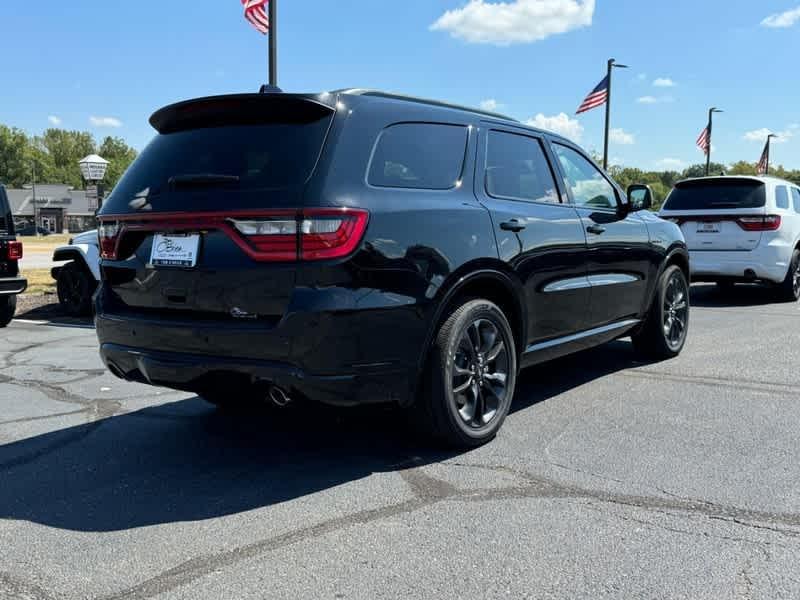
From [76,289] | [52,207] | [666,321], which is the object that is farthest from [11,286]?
[52,207]

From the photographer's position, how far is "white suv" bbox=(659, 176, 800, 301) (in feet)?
33.4

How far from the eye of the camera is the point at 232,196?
3.41 metres

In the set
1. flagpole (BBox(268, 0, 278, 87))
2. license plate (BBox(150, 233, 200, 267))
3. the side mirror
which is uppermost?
flagpole (BBox(268, 0, 278, 87))

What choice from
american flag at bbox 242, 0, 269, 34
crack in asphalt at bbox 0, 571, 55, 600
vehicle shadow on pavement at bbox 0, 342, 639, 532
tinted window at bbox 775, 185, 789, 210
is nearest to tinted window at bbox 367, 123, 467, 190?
vehicle shadow on pavement at bbox 0, 342, 639, 532

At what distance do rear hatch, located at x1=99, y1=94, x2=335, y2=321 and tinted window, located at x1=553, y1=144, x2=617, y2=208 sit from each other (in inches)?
86.0

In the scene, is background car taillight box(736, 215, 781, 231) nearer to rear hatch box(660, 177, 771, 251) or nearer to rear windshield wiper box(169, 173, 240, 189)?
rear hatch box(660, 177, 771, 251)

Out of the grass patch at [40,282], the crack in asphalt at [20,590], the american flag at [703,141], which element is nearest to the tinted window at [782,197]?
the crack in asphalt at [20,590]

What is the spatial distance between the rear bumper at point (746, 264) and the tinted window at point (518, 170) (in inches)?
250

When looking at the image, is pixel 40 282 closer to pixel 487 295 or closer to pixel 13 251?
pixel 13 251

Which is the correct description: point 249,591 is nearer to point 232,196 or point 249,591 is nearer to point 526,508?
point 526,508

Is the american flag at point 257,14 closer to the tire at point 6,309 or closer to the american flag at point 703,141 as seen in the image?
the tire at point 6,309

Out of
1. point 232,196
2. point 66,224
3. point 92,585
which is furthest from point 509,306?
point 66,224

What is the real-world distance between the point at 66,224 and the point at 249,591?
122 m

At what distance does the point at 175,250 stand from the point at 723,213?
28.7 feet
